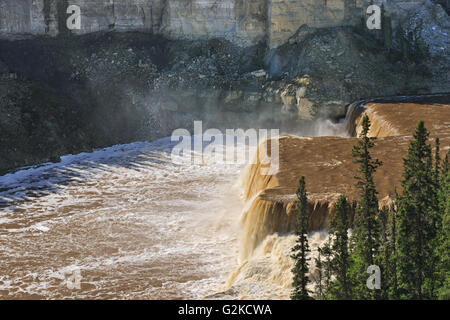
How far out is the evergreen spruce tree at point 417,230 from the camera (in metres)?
17.6

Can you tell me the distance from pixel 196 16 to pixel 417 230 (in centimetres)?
3749

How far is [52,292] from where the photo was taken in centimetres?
2191

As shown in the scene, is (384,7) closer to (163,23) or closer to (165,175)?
(163,23)

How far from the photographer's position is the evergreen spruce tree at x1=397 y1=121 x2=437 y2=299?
1759 cm

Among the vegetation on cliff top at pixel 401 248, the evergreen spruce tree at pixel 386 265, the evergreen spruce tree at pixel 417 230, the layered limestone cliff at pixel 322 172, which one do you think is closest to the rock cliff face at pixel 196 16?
the layered limestone cliff at pixel 322 172

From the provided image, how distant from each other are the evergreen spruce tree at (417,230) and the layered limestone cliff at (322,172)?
Result: 4.22 meters

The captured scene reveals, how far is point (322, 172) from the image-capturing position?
2795 cm

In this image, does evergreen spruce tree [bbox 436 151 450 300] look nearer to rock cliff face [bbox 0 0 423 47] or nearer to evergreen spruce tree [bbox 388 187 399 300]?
evergreen spruce tree [bbox 388 187 399 300]

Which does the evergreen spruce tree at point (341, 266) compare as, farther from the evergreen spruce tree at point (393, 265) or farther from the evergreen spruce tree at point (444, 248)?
the evergreen spruce tree at point (444, 248)

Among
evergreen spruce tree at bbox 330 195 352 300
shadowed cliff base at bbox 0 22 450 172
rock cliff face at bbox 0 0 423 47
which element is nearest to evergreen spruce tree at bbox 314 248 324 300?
evergreen spruce tree at bbox 330 195 352 300

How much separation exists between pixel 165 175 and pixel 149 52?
18230 mm

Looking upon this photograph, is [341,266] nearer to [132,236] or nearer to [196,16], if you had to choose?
[132,236]

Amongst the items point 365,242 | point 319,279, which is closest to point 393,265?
point 365,242

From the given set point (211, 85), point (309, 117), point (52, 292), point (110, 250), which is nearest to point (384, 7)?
point (309, 117)
